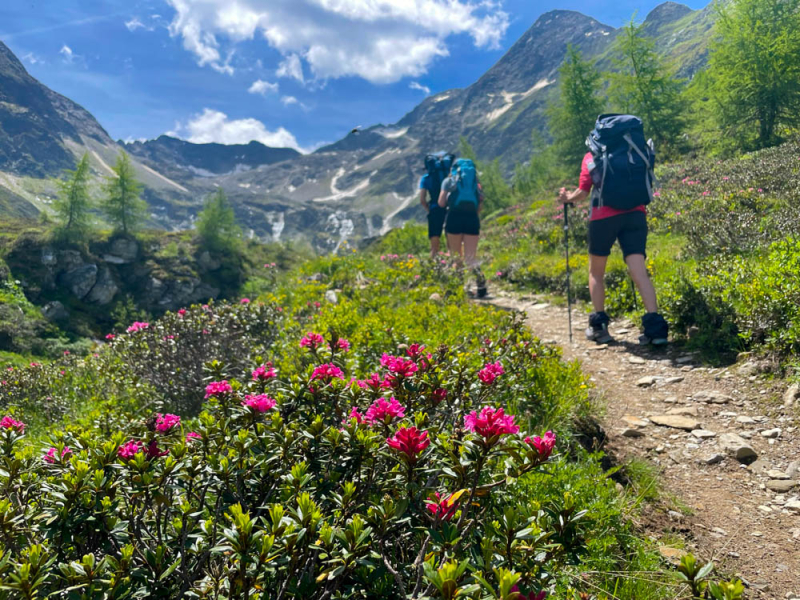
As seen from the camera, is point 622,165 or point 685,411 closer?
point 685,411

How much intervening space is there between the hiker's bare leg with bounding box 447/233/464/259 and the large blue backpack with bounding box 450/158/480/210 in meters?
0.63

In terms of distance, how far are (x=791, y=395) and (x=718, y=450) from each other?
0.87 m

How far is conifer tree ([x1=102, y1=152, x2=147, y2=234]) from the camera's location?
38.9 meters

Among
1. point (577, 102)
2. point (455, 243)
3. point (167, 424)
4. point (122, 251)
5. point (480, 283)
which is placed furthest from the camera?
point (577, 102)

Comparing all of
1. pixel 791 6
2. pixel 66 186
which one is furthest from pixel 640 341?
pixel 66 186

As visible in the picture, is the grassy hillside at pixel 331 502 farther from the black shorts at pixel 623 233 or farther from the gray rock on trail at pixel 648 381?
the black shorts at pixel 623 233

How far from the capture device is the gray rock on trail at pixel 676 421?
363 centimetres

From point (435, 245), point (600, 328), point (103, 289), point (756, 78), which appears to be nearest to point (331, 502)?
point (600, 328)

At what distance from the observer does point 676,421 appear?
3.73 metres

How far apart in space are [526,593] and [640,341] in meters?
4.83

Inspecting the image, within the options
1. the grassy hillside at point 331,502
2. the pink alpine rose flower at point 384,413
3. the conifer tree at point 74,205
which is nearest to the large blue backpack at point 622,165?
the grassy hillside at point 331,502

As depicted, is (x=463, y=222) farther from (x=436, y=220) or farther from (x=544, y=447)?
(x=544, y=447)

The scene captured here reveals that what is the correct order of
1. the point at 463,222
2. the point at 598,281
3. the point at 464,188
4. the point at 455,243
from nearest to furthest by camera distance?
the point at 598,281 → the point at 464,188 → the point at 463,222 → the point at 455,243

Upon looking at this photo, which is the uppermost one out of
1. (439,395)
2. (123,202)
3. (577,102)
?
(577,102)
